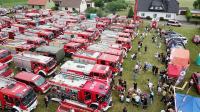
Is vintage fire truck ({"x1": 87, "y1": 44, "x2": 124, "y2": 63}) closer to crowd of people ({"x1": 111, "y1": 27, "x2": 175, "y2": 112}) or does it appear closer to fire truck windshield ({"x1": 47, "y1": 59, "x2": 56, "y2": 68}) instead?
crowd of people ({"x1": 111, "y1": 27, "x2": 175, "y2": 112})

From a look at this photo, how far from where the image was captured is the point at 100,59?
28297mm

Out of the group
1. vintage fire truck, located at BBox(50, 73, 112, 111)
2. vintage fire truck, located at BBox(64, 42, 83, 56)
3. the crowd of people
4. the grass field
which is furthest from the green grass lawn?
vintage fire truck, located at BBox(50, 73, 112, 111)

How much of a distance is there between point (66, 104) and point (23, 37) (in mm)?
19148

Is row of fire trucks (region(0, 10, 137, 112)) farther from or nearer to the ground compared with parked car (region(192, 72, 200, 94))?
farther from the ground

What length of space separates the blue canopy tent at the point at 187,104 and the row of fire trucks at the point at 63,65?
255 inches

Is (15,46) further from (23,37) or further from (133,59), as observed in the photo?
(133,59)

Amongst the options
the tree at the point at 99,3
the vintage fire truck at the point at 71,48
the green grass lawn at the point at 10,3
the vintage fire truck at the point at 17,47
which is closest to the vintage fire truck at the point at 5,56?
the vintage fire truck at the point at 17,47

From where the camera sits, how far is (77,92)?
70.8 ft

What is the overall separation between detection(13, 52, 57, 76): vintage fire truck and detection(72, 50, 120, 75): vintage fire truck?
3.34 meters

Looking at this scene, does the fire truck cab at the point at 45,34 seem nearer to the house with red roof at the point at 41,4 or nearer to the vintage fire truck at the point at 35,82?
the vintage fire truck at the point at 35,82

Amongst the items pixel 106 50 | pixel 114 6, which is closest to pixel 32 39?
pixel 106 50

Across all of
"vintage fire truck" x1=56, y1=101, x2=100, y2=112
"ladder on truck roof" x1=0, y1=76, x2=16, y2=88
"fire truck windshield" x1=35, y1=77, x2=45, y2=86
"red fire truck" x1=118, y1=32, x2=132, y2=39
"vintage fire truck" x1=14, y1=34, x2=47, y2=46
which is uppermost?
"red fire truck" x1=118, y1=32, x2=132, y2=39

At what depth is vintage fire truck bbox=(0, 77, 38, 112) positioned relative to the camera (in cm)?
2039

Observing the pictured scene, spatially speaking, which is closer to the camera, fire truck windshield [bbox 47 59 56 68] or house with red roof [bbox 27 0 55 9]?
fire truck windshield [bbox 47 59 56 68]
